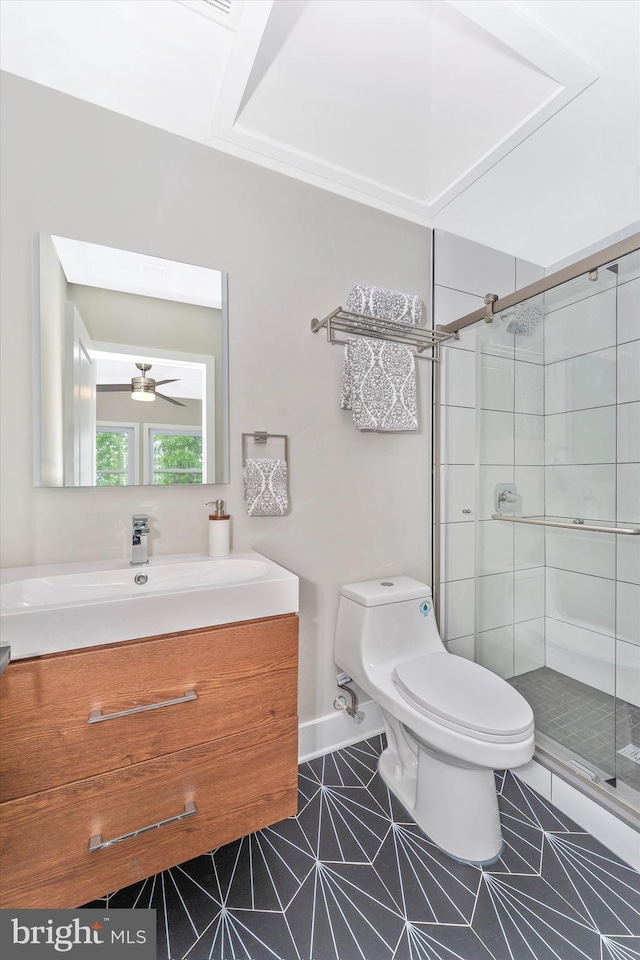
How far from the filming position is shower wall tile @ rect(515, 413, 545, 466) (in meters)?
1.76

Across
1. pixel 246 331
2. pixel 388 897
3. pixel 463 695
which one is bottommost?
pixel 388 897

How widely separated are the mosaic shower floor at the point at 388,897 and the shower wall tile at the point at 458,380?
154 centimetres

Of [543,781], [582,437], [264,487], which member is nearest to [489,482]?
[582,437]

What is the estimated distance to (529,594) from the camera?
184cm

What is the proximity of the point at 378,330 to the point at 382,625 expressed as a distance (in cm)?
115

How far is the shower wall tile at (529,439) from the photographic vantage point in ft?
5.78

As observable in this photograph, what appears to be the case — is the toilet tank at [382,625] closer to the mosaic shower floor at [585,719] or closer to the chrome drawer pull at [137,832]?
the mosaic shower floor at [585,719]

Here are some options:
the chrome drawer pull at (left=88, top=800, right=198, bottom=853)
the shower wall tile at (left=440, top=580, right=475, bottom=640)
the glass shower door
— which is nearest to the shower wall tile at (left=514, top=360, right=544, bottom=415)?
the glass shower door

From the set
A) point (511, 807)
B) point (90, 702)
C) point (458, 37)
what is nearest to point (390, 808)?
point (511, 807)

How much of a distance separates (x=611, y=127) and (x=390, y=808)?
93.7 inches

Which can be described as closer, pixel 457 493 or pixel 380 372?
pixel 380 372

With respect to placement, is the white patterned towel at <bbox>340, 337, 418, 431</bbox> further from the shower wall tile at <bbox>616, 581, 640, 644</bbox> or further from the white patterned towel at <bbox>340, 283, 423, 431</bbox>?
the shower wall tile at <bbox>616, 581, 640, 644</bbox>

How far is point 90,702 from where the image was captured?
916mm

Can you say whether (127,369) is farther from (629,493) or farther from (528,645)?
(528,645)
